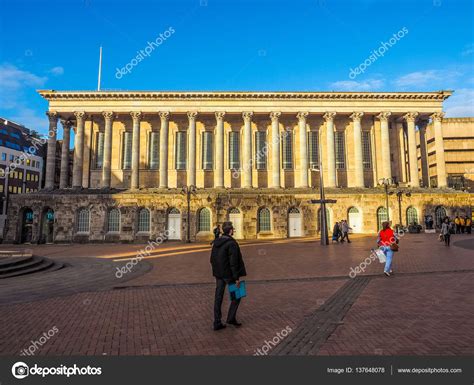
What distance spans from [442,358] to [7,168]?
72.3m

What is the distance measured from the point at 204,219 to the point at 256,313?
27.1 m

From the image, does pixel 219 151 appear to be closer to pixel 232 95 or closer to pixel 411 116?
pixel 232 95

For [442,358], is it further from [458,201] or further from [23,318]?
[458,201]

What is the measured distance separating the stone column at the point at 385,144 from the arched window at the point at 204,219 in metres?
22.7

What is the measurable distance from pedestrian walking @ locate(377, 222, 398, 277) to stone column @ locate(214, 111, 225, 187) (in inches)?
1036

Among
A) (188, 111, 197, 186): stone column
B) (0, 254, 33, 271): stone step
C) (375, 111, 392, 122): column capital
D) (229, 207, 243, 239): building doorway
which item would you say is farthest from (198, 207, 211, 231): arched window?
(375, 111, 392, 122): column capital

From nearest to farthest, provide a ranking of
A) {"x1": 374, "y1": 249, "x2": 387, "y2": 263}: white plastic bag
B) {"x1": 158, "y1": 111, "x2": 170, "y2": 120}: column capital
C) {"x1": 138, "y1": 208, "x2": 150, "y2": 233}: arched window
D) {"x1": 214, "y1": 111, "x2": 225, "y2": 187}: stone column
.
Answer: {"x1": 374, "y1": 249, "x2": 387, "y2": 263}: white plastic bag < {"x1": 138, "y1": 208, "x2": 150, "y2": 233}: arched window < {"x1": 214, "y1": 111, "x2": 225, "y2": 187}: stone column < {"x1": 158, "y1": 111, "x2": 170, "y2": 120}: column capital

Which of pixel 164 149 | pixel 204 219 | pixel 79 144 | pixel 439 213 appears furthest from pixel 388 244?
pixel 79 144

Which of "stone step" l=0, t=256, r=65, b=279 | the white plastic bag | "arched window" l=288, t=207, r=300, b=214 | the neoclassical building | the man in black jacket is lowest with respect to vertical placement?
"stone step" l=0, t=256, r=65, b=279

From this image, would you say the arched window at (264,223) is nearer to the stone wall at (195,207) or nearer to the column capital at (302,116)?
the stone wall at (195,207)

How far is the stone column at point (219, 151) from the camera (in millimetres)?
36562

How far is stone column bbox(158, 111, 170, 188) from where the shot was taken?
36812mm

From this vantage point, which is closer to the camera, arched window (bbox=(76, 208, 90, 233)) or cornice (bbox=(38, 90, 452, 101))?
arched window (bbox=(76, 208, 90, 233))

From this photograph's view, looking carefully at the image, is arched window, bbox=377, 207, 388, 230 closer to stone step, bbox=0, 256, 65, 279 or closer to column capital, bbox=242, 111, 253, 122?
column capital, bbox=242, 111, 253, 122
